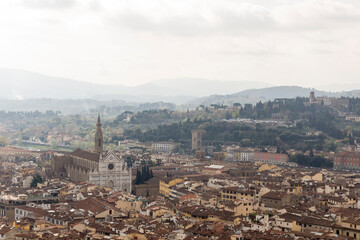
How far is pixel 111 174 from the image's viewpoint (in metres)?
55.7

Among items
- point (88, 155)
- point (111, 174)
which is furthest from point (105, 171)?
point (88, 155)

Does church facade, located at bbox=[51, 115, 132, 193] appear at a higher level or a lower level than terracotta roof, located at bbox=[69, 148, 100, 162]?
lower

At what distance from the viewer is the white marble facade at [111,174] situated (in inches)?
2168

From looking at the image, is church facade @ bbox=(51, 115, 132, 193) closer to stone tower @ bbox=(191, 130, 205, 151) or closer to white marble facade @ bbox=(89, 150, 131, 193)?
white marble facade @ bbox=(89, 150, 131, 193)

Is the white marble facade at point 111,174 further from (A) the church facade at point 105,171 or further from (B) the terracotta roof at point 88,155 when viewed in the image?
(B) the terracotta roof at point 88,155

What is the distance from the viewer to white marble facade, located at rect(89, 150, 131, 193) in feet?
181

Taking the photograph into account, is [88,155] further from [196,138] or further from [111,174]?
[196,138]

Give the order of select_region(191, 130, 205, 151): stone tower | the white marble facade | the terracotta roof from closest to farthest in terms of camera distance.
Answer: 1. the white marble facade
2. the terracotta roof
3. select_region(191, 130, 205, 151): stone tower

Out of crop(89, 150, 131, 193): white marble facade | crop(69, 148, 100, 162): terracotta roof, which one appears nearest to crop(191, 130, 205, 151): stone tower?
crop(69, 148, 100, 162): terracotta roof

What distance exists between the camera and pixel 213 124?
400 feet

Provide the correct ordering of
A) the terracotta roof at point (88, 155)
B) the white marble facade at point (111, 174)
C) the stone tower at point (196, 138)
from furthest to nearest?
the stone tower at point (196, 138)
the terracotta roof at point (88, 155)
the white marble facade at point (111, 174)

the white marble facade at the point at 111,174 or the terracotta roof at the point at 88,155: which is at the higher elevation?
the terracotta roof at the point at 88,155

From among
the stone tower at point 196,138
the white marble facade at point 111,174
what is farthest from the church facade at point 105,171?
the stone tower at point 196,138

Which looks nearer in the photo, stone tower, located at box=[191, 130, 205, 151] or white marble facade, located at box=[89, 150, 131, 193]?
white marble facade, located at box=[89, 150, 131, 193]
